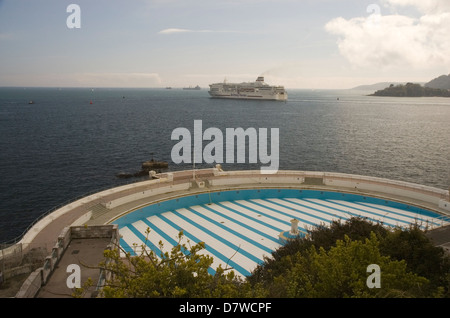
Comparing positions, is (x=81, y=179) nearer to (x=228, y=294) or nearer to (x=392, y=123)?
(x=228, y=294)

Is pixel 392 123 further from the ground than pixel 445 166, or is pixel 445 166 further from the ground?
pixel 392 123

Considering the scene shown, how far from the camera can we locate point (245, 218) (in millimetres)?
24719

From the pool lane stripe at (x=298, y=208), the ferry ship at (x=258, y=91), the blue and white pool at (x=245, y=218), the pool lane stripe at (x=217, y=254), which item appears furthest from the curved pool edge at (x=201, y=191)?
the ferry ship at (x=258, y=91)

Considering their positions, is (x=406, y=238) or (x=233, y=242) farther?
(x=233, y=242)

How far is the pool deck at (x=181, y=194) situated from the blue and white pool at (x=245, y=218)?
0.65 m

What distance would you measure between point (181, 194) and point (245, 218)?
5.76 metres

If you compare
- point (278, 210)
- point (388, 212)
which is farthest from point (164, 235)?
point (388, 212)

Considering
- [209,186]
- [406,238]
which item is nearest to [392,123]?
[209,186]

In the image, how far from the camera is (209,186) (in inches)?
1147

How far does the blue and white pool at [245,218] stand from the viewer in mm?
20469

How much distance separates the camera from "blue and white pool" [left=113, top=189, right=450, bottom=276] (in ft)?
67.2

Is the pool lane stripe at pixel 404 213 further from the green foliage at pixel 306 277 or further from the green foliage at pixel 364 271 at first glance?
the green foliage at pixel 306 277
